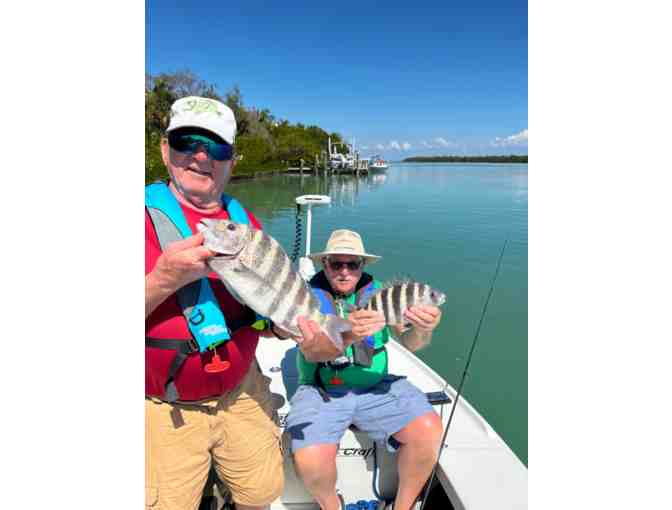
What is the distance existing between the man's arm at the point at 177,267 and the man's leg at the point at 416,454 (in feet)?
5.43

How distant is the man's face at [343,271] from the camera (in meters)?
2.81

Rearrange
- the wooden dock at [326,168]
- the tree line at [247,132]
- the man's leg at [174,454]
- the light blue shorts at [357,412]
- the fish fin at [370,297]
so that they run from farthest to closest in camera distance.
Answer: the wooden dock at [326,168] < the tree line at [247,132] < the fish fin at [370,297] < the light blue shorts at [357,412] < the man's leg at [174,454]

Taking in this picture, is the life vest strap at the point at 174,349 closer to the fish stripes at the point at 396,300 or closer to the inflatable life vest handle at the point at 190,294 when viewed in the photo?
the inflatable life vest handle at the point at 190,294

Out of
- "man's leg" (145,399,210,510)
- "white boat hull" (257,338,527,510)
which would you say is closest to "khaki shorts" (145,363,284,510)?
"man's leg" (145,399,210,510)

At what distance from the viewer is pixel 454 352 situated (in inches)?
285

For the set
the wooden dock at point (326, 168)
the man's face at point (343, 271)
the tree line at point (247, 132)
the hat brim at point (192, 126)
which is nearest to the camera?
the hat brim at point (192, 126)

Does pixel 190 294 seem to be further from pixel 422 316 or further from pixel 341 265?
pixel 422 316

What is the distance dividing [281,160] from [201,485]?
223 ft

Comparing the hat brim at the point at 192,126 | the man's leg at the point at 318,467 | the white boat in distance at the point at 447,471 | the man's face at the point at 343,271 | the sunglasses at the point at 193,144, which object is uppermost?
the hat brim at the point at 192,126

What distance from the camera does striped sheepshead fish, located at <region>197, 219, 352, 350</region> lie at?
1.75 metres

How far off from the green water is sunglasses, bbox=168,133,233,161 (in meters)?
3.41

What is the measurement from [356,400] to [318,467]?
1.55ft

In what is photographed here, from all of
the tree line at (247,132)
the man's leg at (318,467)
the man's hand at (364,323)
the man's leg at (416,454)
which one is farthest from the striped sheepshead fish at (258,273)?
the tree line at (247,132)
